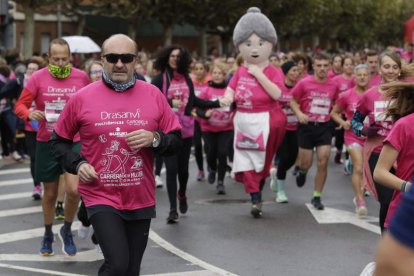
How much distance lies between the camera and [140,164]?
5406 millimetres

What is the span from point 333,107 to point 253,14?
145cm

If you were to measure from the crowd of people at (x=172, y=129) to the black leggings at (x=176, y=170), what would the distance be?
13 millimetres

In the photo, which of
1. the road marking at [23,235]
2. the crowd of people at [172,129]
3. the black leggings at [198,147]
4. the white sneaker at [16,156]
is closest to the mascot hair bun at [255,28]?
the crowd of people at [172,129]

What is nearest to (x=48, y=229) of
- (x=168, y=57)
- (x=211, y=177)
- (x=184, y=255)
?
(x=184, y=255)

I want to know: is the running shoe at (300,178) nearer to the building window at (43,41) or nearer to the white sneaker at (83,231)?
the white sneaker at (83,231)

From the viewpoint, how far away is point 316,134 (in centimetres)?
1081

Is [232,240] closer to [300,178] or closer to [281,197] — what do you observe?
[281,197]

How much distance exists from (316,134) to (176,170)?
2.03 meters

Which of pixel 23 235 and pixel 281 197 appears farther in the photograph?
pixel 281 197

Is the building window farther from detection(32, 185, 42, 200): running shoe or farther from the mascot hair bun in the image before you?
the mascot hair bun

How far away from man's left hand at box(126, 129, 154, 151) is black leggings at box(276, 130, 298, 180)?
628 centimetres

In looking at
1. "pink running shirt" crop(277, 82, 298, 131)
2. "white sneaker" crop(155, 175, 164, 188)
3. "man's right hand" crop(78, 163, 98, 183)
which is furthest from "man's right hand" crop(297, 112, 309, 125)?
"man's right hand" crop(78, 163, 98, 183)

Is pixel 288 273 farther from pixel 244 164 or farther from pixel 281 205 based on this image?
pixel 281 205

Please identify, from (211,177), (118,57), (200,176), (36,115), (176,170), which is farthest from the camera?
(200,176)
